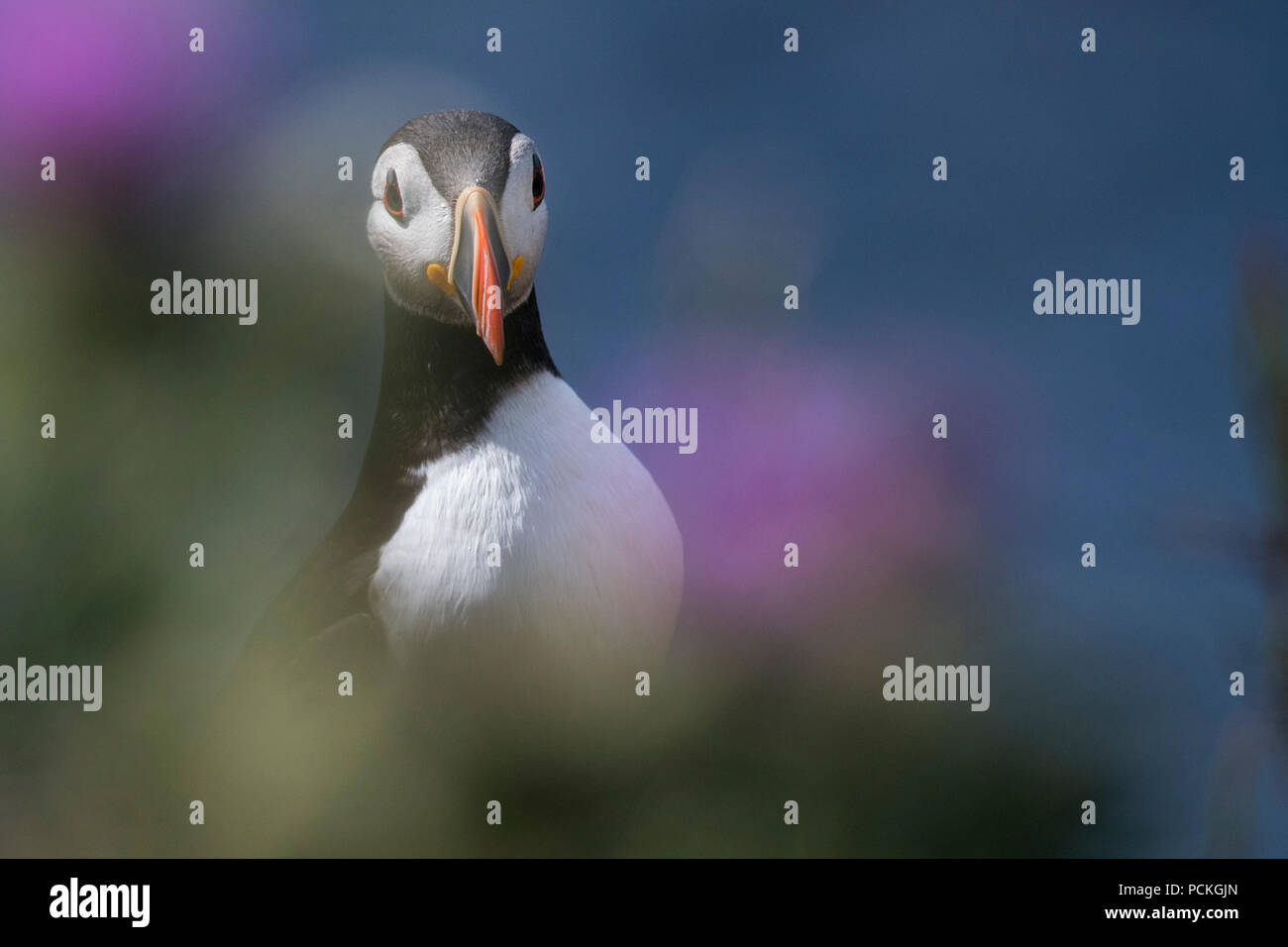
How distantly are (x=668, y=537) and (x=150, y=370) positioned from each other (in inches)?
30.7

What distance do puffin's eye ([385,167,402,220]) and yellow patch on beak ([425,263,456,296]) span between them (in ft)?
0.33

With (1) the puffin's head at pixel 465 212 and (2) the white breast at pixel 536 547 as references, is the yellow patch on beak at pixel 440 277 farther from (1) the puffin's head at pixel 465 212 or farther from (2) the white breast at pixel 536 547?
(2) the white breast at pixel 536 547

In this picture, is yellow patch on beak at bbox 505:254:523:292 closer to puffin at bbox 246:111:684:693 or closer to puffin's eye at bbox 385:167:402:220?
puffin at bbox 246:111:684:693

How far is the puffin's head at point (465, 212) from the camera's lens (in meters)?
1.55

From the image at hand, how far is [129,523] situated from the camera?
5.21 feet

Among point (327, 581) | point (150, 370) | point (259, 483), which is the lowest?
point (327, 581)

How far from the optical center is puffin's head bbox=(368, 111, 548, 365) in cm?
155

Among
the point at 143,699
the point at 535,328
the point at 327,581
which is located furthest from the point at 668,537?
the point at 143,699

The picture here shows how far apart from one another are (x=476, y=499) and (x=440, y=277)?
33cm

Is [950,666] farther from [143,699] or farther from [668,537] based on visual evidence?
[143,699]

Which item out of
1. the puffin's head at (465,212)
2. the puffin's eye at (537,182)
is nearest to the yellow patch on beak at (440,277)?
the puffin's head at (465,212)

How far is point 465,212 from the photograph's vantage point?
1568 mm

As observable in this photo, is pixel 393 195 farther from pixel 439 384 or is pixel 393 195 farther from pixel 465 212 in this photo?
pixel 439 384
